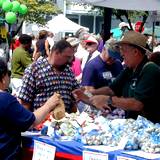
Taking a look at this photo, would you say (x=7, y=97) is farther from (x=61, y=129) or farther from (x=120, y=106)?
(x=120, y=106)

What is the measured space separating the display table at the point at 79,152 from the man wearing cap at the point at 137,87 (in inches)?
23.3

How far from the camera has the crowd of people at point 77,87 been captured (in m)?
3.51

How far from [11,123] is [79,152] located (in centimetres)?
53

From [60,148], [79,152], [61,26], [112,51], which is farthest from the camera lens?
[61,26]

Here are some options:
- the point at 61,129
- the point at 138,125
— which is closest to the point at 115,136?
the point at 138,125

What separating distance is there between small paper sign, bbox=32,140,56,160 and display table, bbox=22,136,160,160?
3cm

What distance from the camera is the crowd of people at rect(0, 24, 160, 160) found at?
3510mm

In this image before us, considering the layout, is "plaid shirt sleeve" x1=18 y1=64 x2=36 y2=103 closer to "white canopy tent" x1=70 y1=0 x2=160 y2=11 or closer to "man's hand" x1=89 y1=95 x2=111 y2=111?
"man's hand" x1=89 y1=95 x2=111 y2=111

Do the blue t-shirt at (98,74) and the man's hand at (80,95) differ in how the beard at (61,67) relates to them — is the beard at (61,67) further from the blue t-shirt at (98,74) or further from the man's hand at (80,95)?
the blue t-shirt at (98,74)

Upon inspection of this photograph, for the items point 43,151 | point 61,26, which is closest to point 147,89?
point 43,151

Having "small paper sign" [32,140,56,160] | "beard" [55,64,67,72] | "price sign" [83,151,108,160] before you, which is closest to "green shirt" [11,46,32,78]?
"beard" [55,64,67,72]

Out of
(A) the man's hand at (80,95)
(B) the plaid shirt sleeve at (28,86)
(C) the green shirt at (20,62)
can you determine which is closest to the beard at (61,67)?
(B) the plaid shirt sleeve at (28,86)

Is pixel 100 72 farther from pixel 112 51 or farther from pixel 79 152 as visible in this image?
pixel 79 152

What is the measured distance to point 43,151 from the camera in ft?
12.2
